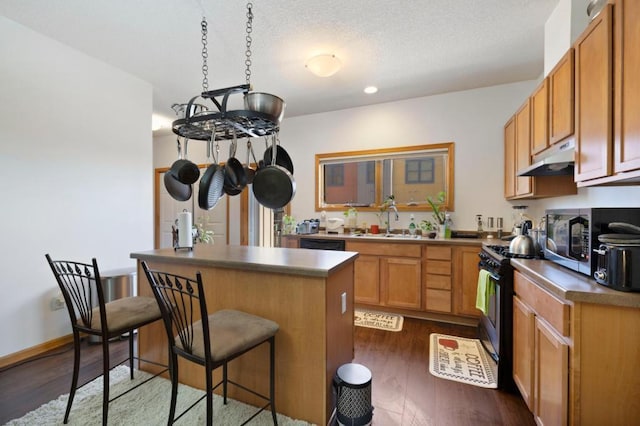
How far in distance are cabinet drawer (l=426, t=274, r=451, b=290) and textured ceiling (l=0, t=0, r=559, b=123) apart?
227cm

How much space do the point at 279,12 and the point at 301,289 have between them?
6.74ft

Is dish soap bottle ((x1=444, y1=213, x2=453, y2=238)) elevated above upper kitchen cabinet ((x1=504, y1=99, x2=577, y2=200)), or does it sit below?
below

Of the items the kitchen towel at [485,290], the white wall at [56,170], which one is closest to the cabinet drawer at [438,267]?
the kitchen towel at [485,290]

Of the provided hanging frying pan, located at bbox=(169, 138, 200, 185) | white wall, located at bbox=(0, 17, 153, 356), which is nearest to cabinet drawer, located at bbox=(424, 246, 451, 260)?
hanging frying pan, located at bbox=(169, 138, 200, 185)

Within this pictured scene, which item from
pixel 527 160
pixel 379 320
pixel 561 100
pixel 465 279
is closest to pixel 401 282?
pixel 379 320

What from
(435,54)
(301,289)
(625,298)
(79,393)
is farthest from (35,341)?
(435,54)

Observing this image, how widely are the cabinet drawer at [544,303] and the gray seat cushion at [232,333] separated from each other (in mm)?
1400

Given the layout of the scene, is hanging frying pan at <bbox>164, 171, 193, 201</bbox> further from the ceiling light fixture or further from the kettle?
the kettle

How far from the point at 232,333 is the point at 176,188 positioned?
1166mm

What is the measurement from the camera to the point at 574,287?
132 centimetres

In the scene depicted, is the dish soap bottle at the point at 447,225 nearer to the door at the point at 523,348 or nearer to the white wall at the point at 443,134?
the white wall at the point at 443,134

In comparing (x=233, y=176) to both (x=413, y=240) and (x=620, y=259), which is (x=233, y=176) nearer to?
(x=620, y=259)

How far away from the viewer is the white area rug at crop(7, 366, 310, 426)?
1688 mm

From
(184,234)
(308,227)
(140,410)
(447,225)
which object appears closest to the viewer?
(140,410)
